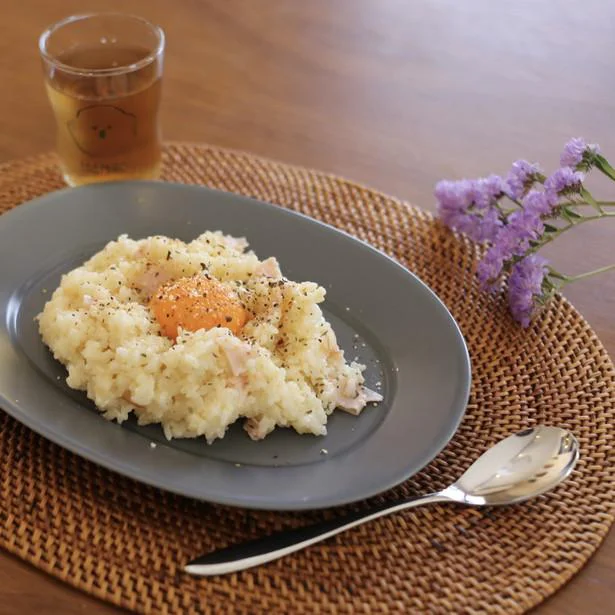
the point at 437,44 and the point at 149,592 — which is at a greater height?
the point at 437,44

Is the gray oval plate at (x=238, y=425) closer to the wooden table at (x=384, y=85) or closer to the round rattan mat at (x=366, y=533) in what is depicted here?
the round rattan mat at (x=366, y=533)

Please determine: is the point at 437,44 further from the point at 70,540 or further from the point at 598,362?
the point at 70,540

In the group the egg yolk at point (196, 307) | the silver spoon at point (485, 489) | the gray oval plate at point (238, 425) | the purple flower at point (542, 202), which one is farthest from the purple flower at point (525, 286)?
the egg yolk at point (196, 307)

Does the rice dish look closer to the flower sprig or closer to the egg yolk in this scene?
the egg yolk

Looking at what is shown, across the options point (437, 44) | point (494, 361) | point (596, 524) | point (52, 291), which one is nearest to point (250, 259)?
point (52, 291)

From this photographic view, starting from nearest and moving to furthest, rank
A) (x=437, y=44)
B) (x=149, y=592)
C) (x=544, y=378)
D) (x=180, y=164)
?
(x=149, y=592), (x=544, y=378), (x=180, y=164), (x=437, y=44)

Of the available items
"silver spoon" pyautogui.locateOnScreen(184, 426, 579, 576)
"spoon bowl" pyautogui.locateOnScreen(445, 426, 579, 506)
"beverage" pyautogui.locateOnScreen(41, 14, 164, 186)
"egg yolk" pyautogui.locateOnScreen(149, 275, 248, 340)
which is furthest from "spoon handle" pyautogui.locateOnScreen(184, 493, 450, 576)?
"beverage" pyautogui.locateOnScreen(41, 14, 164, 186)
